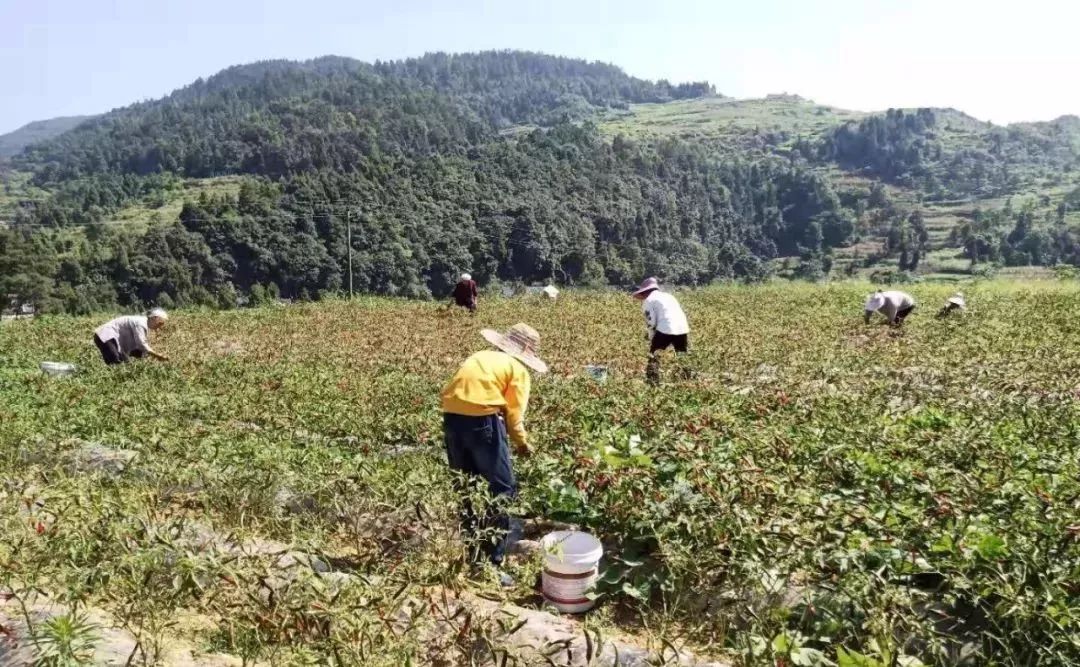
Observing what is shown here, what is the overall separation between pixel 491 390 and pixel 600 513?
1120 mm

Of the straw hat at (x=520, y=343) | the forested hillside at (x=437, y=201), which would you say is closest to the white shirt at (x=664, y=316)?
the straw hat at (x=520, y=343)

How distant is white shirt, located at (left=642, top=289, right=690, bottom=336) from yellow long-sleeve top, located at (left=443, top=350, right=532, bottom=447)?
544cm

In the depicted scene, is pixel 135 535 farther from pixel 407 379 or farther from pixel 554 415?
pixel 407 379

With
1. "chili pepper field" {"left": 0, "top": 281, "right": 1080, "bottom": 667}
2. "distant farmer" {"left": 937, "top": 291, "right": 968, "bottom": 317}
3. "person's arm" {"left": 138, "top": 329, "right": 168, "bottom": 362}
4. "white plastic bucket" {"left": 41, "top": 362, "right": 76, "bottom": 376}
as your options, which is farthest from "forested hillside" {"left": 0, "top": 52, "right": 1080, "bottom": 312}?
"chili pepper field" {"left": 0, "top": 281, "right": 1080, "bottom": 667}

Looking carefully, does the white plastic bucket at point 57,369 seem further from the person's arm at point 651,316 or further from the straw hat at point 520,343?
the straw hat at point 520,343

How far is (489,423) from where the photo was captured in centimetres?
485

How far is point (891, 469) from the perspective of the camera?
16.8ft

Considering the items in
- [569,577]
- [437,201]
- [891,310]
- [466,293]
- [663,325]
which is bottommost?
[437,201]

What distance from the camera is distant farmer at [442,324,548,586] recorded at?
4809 millimetres

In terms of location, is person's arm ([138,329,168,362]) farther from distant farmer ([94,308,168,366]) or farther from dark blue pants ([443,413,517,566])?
dark blue pants ([443,413,517,566])

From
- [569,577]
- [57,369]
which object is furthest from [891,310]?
[57,369]

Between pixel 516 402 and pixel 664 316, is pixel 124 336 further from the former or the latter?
pixel 516 402

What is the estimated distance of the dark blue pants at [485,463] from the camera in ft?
15.8

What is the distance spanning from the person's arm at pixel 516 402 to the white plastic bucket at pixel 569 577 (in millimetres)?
824
